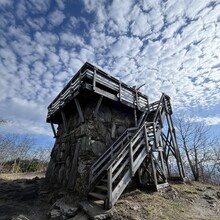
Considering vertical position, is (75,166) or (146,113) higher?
(146,113)

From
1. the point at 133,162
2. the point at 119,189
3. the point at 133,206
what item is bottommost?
the point at 133,206

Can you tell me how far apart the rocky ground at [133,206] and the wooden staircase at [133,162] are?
0.53 meters

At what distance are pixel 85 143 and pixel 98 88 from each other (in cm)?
265

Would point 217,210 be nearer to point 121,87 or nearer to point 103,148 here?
point 103,148

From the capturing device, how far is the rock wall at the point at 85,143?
6.61m

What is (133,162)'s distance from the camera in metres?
6.03

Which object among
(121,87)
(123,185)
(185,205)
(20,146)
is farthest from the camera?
(20,146)

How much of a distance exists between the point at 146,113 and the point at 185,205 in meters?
5.40

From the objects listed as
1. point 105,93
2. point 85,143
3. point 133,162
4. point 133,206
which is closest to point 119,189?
point 133,206

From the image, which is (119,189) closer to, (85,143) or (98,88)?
(85,143)

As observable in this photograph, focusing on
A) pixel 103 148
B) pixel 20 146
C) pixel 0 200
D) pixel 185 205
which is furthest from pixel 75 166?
pixel 20 146

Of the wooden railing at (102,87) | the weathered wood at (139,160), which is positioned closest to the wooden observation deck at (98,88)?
the wooden railing at (102,87)

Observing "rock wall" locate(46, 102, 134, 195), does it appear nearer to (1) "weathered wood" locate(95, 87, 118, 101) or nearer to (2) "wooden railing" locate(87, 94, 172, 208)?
(2) "wooden railing" locate(87, 94, 172, 208)

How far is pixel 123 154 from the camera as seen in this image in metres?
5.70
